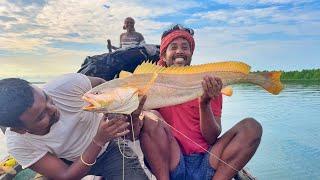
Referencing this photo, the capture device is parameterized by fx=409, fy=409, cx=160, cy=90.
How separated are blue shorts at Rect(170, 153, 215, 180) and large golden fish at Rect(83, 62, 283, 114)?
27.8 inches

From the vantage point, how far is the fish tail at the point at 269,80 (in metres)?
3.16

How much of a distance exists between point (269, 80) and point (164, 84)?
83 centimetres

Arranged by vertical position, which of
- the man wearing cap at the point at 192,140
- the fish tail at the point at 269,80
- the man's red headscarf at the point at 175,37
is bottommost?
the man wearing cap at the point at 192,140

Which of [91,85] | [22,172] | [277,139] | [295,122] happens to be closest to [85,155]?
[91,85]

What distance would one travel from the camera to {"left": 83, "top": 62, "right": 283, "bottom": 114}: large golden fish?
2.62 m

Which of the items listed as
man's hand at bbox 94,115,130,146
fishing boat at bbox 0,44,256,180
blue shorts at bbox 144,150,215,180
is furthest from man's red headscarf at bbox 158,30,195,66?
man's hand at bbox 94,115,130,146

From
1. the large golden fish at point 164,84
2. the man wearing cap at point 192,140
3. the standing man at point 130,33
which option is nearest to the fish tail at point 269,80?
the large golden fish at point 164,84

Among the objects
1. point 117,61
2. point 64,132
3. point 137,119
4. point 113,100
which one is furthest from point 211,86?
point 117,61

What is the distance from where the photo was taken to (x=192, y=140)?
3.68 m

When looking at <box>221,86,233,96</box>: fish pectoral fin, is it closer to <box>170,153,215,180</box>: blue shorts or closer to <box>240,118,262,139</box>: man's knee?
<box>240,118,262,139</box>: man's knee

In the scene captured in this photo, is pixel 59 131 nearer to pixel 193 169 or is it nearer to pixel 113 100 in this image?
pixel 113 100

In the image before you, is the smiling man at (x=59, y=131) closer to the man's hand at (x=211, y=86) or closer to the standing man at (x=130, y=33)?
the man's hand at (x=211, y=86)

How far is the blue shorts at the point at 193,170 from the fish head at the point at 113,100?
3.51 feet

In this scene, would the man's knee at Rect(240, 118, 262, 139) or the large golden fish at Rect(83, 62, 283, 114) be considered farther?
the man's knee at Rect(240, 118, 262, 139)
